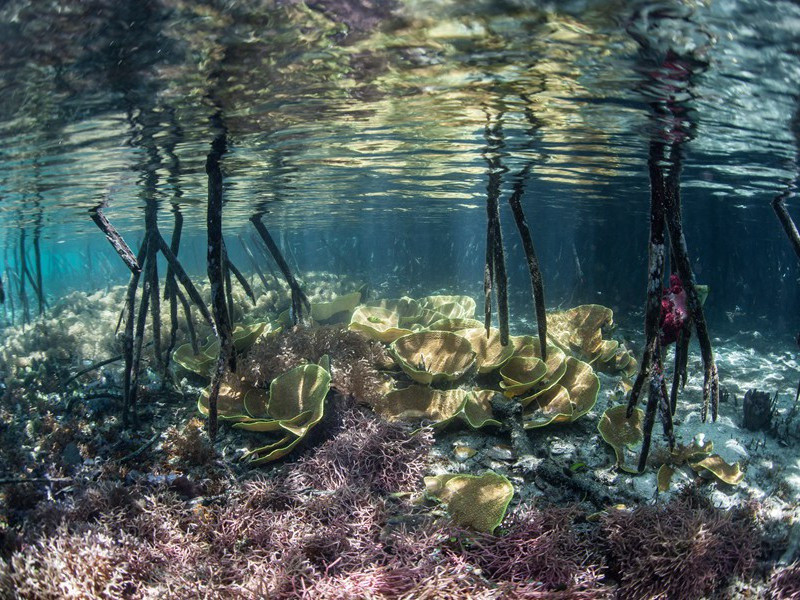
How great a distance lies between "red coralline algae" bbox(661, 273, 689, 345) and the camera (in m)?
5.80

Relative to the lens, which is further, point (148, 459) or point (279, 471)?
point (148, 459)

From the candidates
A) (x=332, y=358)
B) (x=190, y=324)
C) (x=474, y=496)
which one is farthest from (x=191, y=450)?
(x=474, y=496)

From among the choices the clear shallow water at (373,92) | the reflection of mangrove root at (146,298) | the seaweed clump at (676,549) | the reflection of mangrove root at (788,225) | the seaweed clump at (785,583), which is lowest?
the seaweed clump at (785,583)

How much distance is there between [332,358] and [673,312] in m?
5.66

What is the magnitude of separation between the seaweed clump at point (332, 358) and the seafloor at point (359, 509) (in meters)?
0.04

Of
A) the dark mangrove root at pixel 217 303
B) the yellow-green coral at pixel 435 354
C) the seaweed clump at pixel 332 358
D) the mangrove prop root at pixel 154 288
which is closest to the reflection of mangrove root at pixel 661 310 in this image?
the yellow-green coral at pixel 435 354

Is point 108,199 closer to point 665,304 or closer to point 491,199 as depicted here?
point 491,199

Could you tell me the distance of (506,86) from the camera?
692 centimetres

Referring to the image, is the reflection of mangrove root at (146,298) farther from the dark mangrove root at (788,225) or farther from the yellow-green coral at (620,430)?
the dark mangrove root at (788,225)

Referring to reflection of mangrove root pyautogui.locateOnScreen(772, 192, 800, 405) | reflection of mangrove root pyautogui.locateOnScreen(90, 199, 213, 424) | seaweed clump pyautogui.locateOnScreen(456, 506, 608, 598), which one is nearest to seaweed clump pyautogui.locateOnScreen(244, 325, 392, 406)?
reflection of mangrove root pyautogui.locateOnScreen(90, 199, 213, 424)

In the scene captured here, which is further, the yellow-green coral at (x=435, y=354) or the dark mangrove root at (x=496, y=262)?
the dark mangrove root at (x=496, y=262)

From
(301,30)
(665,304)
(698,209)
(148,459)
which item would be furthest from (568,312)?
(698,209)

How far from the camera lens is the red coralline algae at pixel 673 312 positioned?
19.0 ft

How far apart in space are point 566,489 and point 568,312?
6.20 metres
